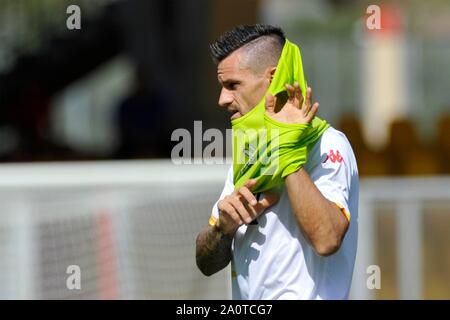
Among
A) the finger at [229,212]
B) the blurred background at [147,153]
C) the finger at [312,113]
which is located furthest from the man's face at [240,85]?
the blurred background at [147,153]

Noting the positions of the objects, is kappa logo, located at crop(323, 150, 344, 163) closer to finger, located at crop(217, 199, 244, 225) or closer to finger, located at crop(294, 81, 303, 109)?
finger, located at crop(294, 81, 303, 109)

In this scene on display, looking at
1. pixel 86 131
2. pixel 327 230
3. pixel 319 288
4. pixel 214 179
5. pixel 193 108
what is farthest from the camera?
pixel 86 131

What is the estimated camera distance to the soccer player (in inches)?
149

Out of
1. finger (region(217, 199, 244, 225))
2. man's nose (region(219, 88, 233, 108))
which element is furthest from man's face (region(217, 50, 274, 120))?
finger (region(217, 199, 244, 225))

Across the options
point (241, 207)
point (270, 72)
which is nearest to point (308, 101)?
point (270, 72)

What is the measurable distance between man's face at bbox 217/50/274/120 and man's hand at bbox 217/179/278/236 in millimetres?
274

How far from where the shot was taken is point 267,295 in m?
4.03

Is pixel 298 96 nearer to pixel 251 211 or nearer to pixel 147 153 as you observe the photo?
pixel 251 211

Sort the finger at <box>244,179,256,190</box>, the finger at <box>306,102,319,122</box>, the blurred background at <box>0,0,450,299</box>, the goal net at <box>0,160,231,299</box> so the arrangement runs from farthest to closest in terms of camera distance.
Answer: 1. the blurred background at <box>0,0,450,299</box>
2. the goal net at <box>0,160,231,299</box>
3. the finger at <box>244,179,256,190</box>
4. the finger at <box>306,102,319,122</box>

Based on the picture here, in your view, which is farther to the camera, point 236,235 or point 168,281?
point 168,281

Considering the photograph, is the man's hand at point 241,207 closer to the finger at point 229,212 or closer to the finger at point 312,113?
the finger at point 229,212

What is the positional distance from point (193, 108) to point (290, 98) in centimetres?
1112

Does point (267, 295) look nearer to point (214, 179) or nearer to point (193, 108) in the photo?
point (214, 179)

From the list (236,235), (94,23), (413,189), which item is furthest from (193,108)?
(236,235)
